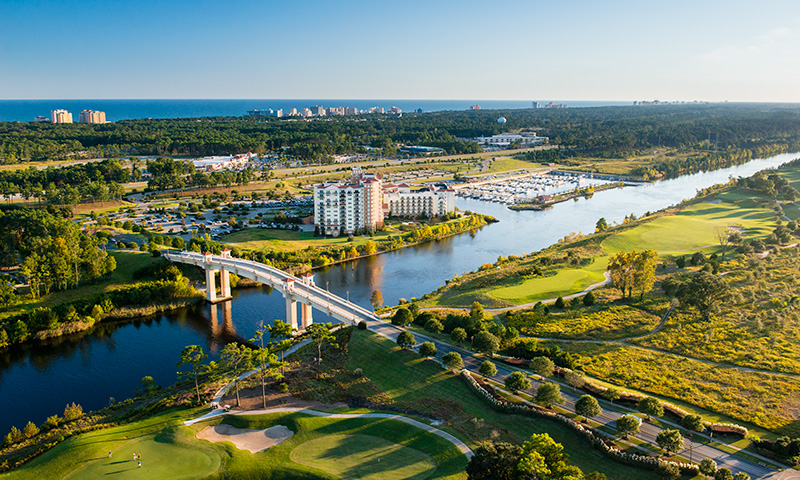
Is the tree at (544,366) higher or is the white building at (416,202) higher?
the white building at (416,202)

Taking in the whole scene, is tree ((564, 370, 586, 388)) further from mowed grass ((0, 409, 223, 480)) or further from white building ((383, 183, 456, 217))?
white building ((383, 183, 456, 217))

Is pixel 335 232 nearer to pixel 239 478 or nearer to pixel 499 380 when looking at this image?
pixel 499 380

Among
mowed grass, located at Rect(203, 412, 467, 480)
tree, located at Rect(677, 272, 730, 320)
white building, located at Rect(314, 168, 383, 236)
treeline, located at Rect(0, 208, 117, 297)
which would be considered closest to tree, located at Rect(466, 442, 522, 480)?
mowed grass, located at Rect(203, 412, 467, 480)

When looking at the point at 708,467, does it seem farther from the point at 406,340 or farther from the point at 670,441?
the point at 406,340

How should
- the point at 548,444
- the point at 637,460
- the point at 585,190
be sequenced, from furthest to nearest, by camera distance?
the point at 585,190 → the point at 637,460 → the point at 548,444

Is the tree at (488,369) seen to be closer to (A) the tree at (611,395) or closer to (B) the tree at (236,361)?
(A) the tree at (611,395)

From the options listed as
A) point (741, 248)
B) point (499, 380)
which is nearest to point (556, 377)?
point (499, 380)

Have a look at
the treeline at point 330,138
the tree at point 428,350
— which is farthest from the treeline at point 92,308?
the treeline at point 330,138
